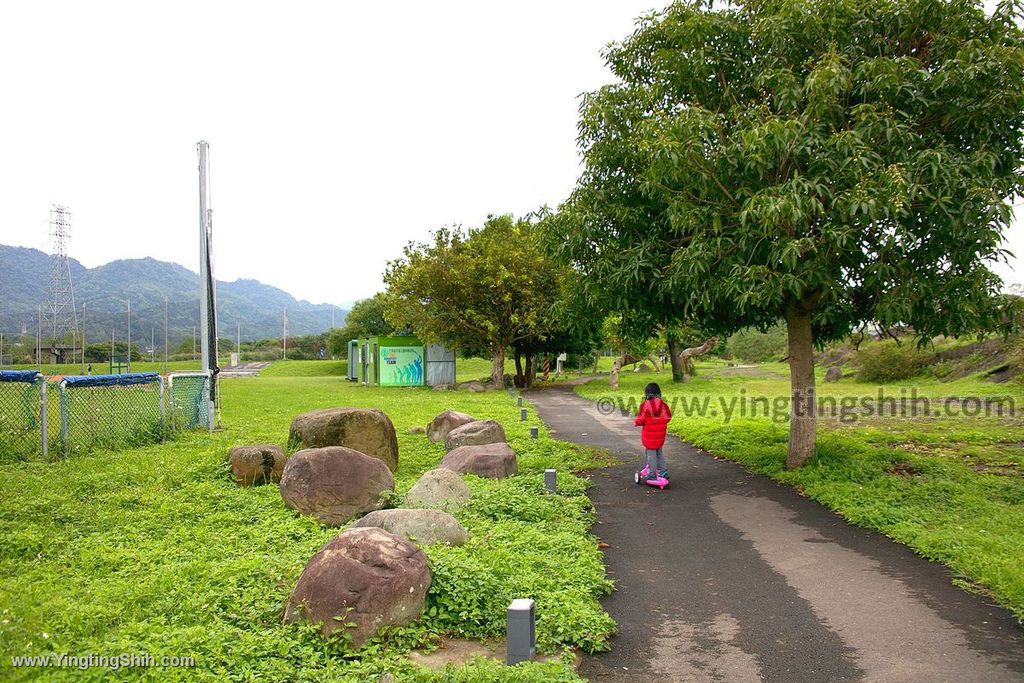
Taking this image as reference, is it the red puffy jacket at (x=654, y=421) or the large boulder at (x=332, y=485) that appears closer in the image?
the large boulder at (x=332, y=485)

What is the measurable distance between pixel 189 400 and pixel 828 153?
41.1 feet

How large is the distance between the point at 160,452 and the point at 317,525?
561cm

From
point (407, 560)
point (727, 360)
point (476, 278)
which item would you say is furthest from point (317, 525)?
point (727, 360)

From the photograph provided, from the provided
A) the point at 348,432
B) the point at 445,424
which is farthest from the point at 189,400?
the point at 348,432

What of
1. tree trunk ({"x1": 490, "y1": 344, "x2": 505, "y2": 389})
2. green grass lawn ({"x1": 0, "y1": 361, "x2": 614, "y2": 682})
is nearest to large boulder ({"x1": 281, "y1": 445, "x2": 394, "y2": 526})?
green grass lawn ({"x1": 0, "y1": 361, "x2": 614, "y2": 682})

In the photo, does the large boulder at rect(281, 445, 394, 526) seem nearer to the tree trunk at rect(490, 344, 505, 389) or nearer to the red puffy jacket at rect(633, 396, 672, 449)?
the red puffy jacket at rect(633, 396, 672, 449)

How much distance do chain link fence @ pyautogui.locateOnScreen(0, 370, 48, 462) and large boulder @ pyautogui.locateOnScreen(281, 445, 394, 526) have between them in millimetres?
4905

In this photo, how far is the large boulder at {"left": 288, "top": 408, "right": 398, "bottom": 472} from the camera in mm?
10422

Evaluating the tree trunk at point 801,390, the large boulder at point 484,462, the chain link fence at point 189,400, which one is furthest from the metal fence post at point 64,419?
the tree trunk at point 801,390

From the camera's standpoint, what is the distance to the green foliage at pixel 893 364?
31.5 m

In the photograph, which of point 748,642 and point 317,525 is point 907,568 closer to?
point 748,642

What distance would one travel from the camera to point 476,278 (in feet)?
104

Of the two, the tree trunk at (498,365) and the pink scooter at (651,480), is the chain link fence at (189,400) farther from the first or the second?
the tree trunk at (498,365)

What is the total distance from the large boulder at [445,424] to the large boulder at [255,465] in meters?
4.68
